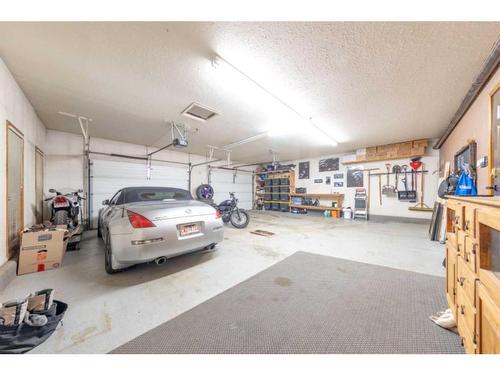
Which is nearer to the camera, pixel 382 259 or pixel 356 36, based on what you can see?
pixel 356 36

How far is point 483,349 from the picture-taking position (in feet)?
3.17

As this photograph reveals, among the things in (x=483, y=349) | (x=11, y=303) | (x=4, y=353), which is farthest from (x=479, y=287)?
(x=11, y=303)

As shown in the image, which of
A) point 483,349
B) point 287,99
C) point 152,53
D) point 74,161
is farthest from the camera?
point 74,161

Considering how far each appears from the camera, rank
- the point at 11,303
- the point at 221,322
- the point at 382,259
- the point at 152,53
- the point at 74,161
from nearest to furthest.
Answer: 1. the point at 11,303
2. the point at 221,322
3. the point at 152,53
4. the point at 382,259
5. the point at 74,161

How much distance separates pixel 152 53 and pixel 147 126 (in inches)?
113

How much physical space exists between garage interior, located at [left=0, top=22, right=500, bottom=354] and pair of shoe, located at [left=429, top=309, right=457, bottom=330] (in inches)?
0.5

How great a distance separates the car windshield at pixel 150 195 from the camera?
9.10 feet

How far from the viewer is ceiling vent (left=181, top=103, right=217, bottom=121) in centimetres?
346

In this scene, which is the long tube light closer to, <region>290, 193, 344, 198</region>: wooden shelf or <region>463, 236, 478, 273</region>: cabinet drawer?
<region>463, 236, 478, 273</region>: cabinet drawer

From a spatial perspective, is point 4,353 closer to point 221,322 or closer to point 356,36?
point 221,322

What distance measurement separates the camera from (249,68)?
228 cm

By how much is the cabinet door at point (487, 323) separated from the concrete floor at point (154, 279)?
1825mm

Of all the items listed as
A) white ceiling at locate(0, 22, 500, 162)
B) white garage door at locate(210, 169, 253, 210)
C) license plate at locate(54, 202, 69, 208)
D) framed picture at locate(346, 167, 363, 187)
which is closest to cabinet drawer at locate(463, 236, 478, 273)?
white ceiling at locate(0, 22, 500, 162)

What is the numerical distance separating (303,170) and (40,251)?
909 cm
